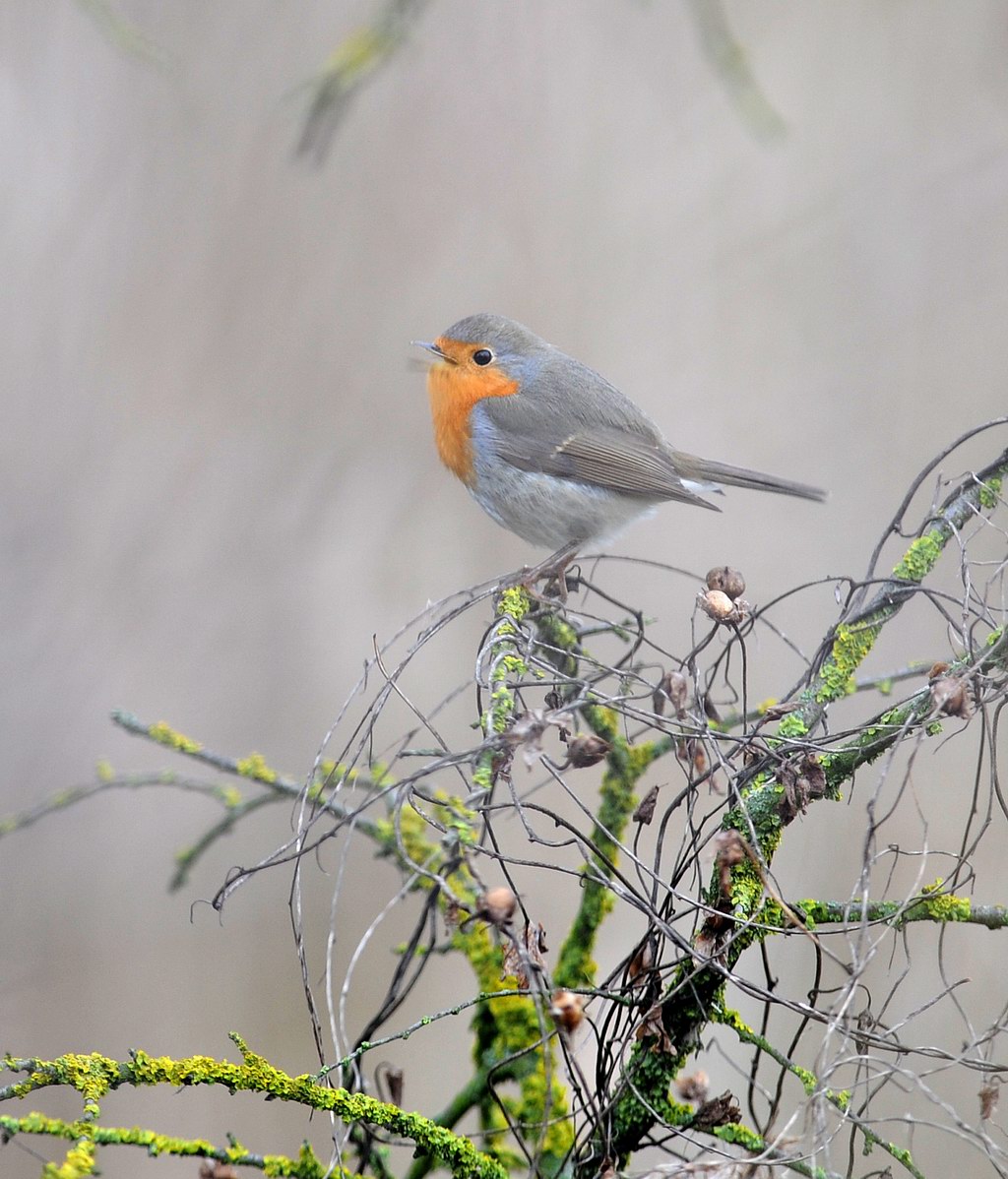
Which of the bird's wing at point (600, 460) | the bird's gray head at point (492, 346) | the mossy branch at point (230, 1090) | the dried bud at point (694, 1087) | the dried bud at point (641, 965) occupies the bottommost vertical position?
the mossy branch at point (230, 1090)

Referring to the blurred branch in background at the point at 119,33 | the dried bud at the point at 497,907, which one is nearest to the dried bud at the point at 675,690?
the dried bud at the point at 497,907

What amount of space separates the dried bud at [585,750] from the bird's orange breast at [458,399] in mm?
2087

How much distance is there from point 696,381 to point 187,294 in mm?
1712

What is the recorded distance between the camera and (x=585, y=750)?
3.95 feet

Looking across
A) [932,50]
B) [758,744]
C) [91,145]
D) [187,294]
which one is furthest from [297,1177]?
[932,50]

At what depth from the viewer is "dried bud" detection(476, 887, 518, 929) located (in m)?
0.94

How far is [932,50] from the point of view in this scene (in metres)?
3.88

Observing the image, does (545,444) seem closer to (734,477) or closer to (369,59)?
(734,477)

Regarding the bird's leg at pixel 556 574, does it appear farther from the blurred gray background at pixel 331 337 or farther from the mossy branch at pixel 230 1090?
the mossy branch at pixel 230 1090

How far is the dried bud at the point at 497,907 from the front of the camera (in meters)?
0.94

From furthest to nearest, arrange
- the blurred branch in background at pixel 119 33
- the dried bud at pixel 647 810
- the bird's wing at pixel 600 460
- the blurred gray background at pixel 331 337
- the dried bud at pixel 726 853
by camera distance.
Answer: the blurred gray background at pixel 331 337 → the bird's wing at pixel 600 460 → the blurred branch in background at pixel 119 33 → the dried bud at pixel 647 810 → the dried bud at pixel 726 853

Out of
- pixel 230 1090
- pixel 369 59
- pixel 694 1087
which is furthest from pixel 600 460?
pixel 230 1090

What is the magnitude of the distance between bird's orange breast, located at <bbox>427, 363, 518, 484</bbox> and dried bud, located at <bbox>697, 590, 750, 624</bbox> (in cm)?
188

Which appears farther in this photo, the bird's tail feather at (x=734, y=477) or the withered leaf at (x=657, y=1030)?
the bird's tail feather at (x=734, y=477)
